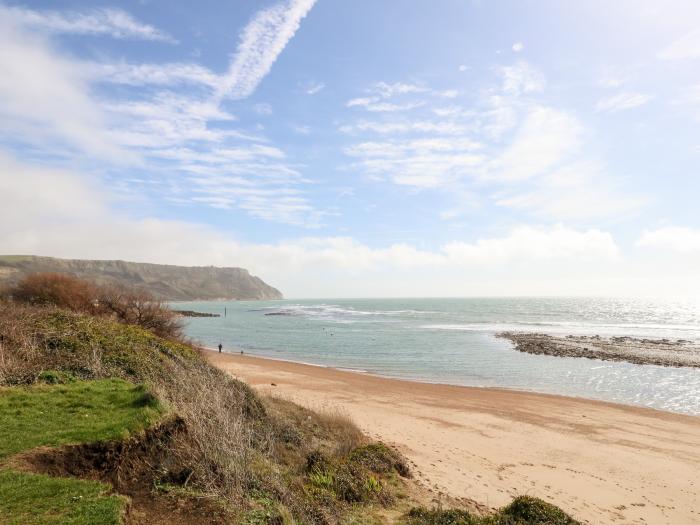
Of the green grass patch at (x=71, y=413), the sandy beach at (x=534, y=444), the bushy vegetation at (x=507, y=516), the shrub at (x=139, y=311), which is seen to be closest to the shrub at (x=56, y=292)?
the shrub at (x=139, y=311)

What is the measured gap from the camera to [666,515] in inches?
425

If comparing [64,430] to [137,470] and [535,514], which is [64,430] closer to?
[137,470]

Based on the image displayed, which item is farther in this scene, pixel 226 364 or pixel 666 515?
pixel 226 364

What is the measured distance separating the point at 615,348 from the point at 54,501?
178 ft

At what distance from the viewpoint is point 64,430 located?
26.0ft

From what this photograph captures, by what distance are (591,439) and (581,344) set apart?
125 feet

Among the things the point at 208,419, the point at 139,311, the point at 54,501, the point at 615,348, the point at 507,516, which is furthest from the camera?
the point at 615,348

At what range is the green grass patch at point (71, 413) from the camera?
7582 millimetres

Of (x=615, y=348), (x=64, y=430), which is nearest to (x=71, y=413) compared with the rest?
(x=64, y=430)

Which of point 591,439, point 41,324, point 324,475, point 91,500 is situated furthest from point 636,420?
point 41,324

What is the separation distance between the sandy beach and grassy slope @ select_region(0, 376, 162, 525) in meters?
7.23

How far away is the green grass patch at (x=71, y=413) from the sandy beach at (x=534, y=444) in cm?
702

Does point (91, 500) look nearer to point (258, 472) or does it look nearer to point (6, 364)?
point (258, 472)

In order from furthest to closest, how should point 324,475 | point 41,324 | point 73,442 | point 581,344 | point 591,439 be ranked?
point 581,344 → point 591,439 → point 41,324 → point 324,475 → point 73,442
